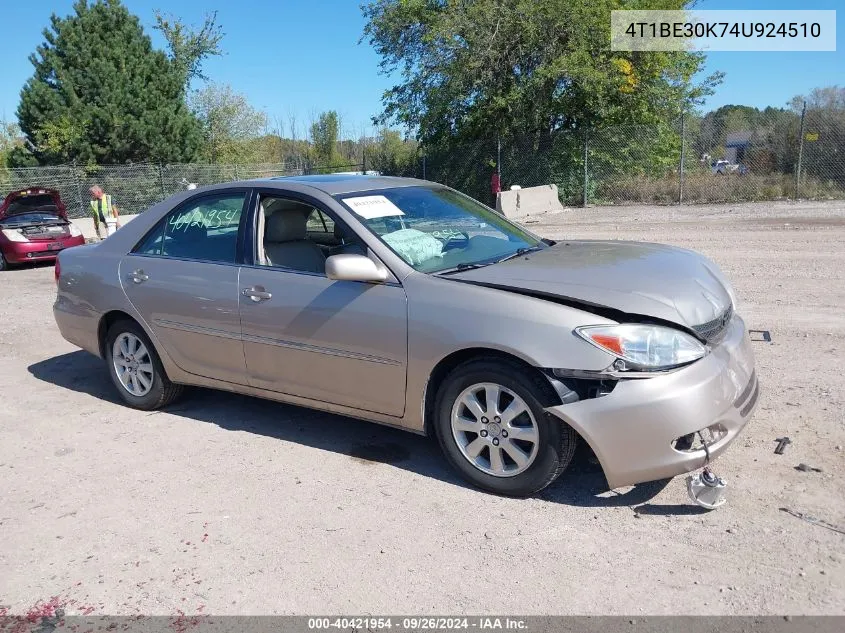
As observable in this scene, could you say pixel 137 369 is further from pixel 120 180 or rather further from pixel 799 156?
pixel 120 180

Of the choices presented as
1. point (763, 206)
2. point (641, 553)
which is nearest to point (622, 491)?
point (641, 553)

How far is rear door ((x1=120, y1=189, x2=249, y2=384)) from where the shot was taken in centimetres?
484

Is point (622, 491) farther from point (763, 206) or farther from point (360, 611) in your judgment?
point (763, 206)

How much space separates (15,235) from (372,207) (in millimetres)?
12908

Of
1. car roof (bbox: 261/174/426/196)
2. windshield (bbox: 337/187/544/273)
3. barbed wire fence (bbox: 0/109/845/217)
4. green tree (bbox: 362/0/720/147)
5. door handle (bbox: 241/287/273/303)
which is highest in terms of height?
green tree (bbox: 362/0/720/147)

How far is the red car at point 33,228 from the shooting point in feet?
48.3

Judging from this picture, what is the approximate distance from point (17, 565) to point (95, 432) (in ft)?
5.82

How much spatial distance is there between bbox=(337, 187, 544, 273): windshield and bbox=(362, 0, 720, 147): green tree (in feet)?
58.5

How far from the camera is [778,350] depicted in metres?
6.02

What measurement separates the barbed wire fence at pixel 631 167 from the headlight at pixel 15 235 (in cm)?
1220

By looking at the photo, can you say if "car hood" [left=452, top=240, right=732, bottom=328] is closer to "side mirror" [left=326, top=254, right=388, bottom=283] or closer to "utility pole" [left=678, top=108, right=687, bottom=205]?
"side mirror" [left=326, top=254, right=388, bottom=283]

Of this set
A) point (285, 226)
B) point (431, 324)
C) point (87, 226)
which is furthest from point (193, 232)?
Answer: point (87, 226)

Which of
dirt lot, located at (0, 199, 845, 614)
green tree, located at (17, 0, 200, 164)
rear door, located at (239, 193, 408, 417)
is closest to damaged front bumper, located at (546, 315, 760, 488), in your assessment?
dirt lot, located at (0, 199, 845, 614)

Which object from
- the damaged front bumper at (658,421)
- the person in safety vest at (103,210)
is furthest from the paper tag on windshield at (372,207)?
the person in safety vest at (103,210)
